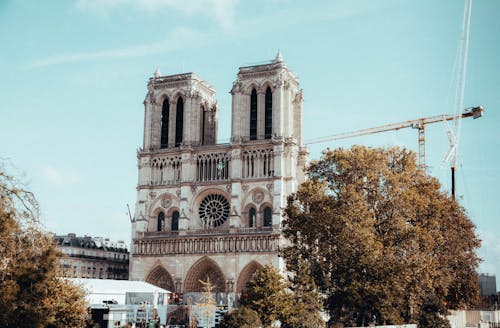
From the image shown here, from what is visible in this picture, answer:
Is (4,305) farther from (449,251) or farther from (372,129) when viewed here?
(372,129)

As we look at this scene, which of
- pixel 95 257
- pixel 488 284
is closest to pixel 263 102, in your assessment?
pixel 95 257

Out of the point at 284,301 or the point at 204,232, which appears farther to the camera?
the point at 204,232

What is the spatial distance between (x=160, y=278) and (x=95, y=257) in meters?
14.5

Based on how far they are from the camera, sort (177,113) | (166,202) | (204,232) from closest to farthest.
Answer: (204,232) → (166,202) → (177,113)

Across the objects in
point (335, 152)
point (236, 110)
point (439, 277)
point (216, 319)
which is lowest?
point (216, 319)

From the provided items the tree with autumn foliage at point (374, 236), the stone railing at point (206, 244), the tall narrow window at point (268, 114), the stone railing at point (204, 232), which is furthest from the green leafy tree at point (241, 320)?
the tall narrow window at point (268, 114)

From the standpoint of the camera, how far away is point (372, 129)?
3236 inches

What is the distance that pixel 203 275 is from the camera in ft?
208

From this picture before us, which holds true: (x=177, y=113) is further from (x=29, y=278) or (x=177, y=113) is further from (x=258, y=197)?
(x=29, y=278)

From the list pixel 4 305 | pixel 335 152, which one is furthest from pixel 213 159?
pixel 4 305

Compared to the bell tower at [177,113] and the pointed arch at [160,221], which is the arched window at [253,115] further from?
the pointed arch at [160,221]

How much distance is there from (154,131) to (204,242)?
13665mm

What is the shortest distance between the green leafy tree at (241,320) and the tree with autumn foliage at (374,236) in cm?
665

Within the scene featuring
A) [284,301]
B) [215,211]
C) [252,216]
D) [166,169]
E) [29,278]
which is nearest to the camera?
[29,278]
